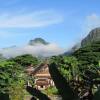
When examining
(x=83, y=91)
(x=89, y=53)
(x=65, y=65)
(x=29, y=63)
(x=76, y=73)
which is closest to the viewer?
(x=83, y=91)

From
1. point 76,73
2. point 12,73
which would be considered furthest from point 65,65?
point 76,73

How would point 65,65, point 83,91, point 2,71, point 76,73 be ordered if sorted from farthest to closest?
point 65,65
point 2,71
point 76,73
point 83,91

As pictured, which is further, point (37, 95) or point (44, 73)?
point (44, 73)

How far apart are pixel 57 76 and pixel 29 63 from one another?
8615 centimetres

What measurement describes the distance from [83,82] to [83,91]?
0.12 feet

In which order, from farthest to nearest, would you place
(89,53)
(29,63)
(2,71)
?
(29,63)
(89,53)
(2,71)

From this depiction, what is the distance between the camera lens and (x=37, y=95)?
1.85 meters

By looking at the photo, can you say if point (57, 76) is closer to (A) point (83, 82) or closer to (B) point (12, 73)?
(A) point (83, 82)

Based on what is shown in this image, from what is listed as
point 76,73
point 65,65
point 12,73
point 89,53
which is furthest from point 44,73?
point 76,73

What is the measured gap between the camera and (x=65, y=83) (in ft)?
6.02

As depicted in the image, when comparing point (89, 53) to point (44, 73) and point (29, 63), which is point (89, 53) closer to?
point (44, 73)

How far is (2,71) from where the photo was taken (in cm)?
4884

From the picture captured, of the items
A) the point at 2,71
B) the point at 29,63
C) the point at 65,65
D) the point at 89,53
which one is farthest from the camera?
the point at 29,63

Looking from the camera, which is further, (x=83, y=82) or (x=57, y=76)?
(x=83, y=82)
